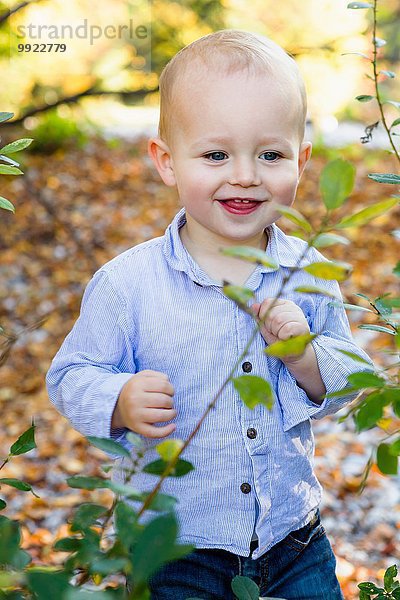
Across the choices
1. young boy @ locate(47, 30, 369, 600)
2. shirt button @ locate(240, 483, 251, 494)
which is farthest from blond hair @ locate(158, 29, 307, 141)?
shirt button @ locate(240, 483, 251, 494)

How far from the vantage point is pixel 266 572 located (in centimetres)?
164

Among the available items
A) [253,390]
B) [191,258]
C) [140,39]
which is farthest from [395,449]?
[140,39]

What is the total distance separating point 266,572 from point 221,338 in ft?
1.53

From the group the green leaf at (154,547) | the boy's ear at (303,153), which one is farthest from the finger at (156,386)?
the green leaf at (154,547)

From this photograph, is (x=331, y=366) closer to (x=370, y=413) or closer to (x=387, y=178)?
(x=387, y=178)

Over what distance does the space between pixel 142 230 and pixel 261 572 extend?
18.1 feet

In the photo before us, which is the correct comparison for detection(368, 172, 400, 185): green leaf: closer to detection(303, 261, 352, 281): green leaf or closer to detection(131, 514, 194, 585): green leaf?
detection(303, 261, 352, 281): green leaf

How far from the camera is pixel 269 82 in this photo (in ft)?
→ 5.06

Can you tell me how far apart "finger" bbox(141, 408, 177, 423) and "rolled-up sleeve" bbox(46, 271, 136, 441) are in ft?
0.34

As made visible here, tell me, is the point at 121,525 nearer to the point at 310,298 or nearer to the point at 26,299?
the point at 310,298

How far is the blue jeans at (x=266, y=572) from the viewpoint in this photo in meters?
1.60

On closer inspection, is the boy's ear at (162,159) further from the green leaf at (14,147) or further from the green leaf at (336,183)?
the green leaf at (336,183)

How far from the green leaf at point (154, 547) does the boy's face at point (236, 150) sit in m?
0.92

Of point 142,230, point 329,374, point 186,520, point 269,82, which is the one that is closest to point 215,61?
point 269,82
